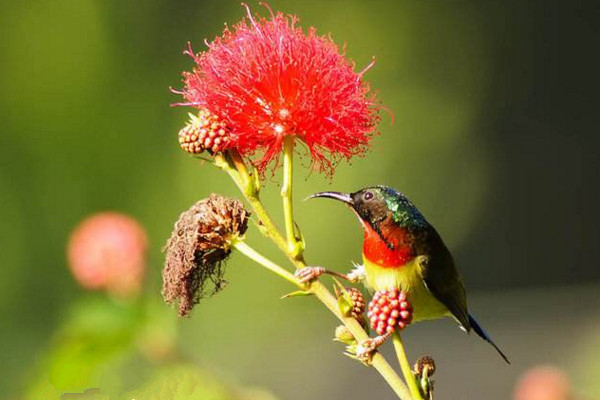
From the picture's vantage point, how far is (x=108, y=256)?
62.3 inches

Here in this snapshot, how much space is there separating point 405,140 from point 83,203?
4.48 ft

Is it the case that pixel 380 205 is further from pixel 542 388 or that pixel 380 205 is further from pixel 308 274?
pixel 542 388

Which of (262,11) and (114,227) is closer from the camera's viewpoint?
(114,227)

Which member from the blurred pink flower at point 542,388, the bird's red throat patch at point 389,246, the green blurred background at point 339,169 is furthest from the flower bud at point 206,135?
the green blurred background at point 339,169

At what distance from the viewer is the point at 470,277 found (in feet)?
12.7

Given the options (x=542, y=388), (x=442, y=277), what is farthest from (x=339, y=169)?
(x=442, y=277)

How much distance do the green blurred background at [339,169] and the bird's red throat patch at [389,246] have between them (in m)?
2.18

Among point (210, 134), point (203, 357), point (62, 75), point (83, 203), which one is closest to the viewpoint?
point (210, 134)

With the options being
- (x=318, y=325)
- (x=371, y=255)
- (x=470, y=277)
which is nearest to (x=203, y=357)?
(x=318, y=325)

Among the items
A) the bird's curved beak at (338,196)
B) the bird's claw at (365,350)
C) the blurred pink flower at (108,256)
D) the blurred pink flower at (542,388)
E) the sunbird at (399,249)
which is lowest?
the blurred pink flower at (542,388)

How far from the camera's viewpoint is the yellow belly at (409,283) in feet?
2.39

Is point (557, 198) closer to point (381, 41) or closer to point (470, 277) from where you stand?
point (470, 277)

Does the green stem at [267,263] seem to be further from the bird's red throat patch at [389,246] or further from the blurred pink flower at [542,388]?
the blurred pink flower at [542,388]

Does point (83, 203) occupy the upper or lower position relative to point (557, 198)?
upper
